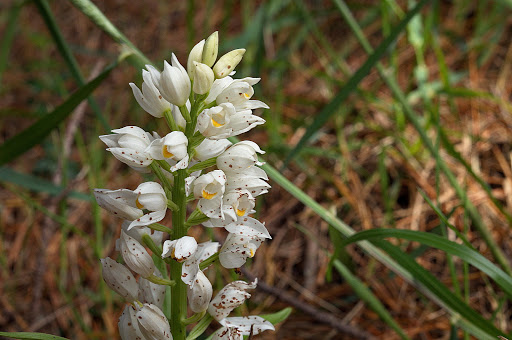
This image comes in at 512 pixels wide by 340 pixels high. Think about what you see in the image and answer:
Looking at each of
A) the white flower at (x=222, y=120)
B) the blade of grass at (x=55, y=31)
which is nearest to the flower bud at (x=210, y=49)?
the white flower at (x=222, y=120)

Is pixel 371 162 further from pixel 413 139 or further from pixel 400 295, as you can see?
pixel 400 295

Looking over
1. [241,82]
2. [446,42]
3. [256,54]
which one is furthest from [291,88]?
[241,82]

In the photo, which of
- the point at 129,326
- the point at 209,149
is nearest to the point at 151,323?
the point at 129,326

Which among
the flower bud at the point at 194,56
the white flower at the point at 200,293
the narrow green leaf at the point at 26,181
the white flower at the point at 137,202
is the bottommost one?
the white flower at the point at 200,293

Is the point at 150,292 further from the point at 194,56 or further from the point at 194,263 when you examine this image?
the point at 194,56

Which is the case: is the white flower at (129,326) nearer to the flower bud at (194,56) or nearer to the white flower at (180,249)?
the white flower at (180,249)

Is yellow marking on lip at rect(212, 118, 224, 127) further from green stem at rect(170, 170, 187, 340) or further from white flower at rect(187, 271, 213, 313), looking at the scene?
white flower at rect(187, 271, 213, 313)
